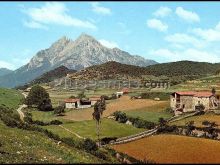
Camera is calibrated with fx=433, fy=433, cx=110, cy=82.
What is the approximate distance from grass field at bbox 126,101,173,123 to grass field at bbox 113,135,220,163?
30220mm

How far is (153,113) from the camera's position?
135 m

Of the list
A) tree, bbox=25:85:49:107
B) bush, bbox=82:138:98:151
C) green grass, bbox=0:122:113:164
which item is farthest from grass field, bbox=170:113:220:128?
tree, bbox=25:85:49:107

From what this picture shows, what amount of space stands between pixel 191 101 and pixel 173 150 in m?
77.1

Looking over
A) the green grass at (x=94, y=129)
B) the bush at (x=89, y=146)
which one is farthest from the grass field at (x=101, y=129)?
the bush at (x=89, y=146)

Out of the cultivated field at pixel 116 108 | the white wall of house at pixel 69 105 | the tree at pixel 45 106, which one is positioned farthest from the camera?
the white wall of house at pixel 69 105

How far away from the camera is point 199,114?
127750 mm

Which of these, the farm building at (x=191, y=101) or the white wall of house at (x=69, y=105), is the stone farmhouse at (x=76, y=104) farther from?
the farm building at (x=191, y=101)

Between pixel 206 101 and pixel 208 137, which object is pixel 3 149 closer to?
pixel 208 137

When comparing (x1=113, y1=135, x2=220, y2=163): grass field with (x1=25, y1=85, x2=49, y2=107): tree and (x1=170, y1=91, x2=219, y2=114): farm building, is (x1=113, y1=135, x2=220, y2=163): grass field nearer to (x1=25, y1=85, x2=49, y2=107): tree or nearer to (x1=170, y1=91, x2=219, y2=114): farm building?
(x1=170, y1=91, x2=219, y2=114): farm building

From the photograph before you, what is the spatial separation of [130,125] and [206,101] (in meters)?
35.9

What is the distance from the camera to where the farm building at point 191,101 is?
141 m

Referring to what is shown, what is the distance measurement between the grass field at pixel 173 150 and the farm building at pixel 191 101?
168 ft

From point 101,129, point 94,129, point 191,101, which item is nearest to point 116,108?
A: point 191,101

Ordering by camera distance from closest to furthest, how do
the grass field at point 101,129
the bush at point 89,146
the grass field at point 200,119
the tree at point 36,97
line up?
the bush at point 89,146
the grass field at point 101,129
the grass field at point 200,119
the tree at point 36,97
